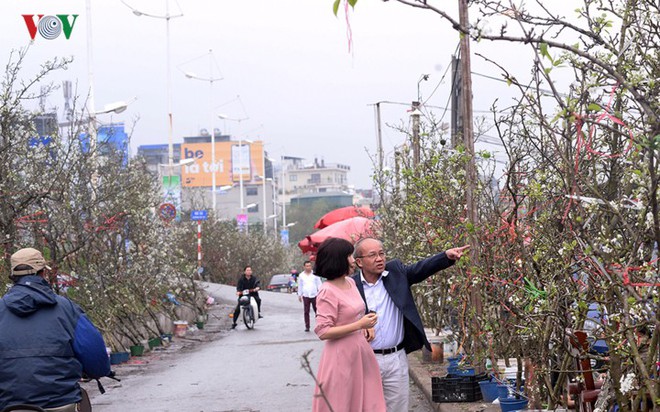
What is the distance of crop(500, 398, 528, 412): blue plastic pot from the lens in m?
10.0

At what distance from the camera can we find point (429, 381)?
14.0 m

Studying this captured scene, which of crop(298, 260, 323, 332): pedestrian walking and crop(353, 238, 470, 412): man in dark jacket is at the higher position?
crop(353, 238, 470, 412): man in dark jacket

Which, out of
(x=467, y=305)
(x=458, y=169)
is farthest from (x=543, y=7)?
(x=458, y=169)

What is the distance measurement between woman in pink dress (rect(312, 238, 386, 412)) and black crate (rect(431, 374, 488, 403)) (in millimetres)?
4732

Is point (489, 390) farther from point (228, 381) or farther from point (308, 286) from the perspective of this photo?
point (308, 286)

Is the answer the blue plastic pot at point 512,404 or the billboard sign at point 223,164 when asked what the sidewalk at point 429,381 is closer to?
the blue plastic pot at point 512,404

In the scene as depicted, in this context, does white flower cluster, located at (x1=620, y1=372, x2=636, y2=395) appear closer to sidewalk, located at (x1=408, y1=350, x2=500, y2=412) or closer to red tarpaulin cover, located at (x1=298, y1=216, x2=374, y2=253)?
sidewalk, located at (x1=408, y1=350, x2=500, y2=412)

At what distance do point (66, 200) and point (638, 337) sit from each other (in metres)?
12.7

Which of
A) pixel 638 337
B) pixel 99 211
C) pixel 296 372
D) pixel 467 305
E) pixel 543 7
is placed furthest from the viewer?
pixel 99 211

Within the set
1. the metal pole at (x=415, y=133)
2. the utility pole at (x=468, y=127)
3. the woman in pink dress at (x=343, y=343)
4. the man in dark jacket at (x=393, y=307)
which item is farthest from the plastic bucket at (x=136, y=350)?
the woman in pink dress at (x=343, y=343)

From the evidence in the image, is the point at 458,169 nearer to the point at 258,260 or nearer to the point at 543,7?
the point at 543,7

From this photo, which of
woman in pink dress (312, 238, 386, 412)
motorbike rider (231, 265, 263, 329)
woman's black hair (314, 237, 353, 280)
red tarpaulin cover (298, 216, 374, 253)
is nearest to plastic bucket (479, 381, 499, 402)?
woman in pink dress (312, 238, 386, 412)

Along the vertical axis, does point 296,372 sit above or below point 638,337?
below

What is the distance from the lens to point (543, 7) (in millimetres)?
5754
